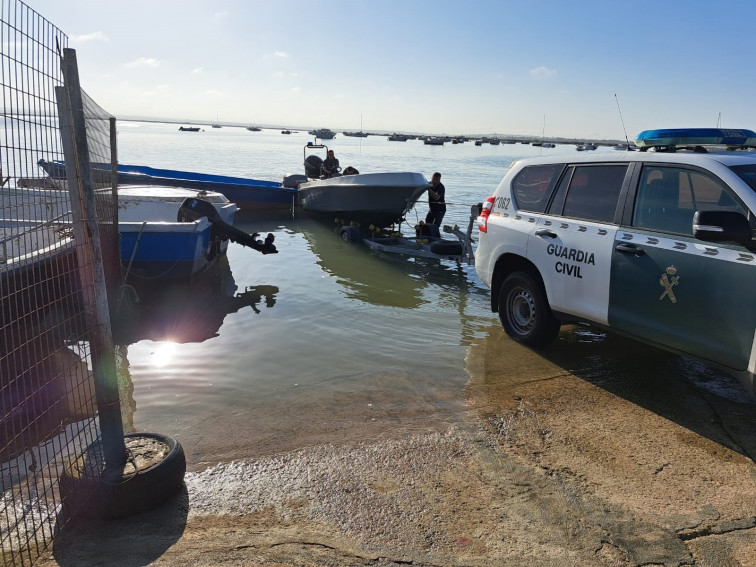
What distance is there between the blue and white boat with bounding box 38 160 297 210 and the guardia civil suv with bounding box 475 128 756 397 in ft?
47.3

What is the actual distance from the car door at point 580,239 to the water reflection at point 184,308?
4.42 meters

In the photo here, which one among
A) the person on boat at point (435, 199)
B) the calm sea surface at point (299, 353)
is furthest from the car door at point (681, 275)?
the person on boat at point (435, 199)

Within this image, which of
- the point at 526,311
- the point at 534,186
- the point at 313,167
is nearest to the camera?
the point at 534,186

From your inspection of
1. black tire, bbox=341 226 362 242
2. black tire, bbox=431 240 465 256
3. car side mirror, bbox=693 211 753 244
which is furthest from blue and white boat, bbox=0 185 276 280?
car side mirror, bbox=693 211 753 244

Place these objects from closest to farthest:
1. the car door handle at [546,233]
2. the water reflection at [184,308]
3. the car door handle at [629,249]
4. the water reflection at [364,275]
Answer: the car door handle at [629,249]
the car door handle at [546,233]
the water reflection at [184,308]
the water reflection at [364,275]

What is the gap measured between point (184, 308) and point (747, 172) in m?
7.70

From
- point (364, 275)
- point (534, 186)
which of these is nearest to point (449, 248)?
point (364, 275)

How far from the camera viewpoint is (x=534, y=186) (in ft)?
20.6

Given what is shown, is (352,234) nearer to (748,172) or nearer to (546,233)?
(546,233)

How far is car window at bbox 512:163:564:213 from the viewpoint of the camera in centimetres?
605

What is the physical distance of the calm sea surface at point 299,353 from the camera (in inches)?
193

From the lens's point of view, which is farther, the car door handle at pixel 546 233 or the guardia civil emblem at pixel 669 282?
the car door handle at pixel 546 233

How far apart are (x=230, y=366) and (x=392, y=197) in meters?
9.26

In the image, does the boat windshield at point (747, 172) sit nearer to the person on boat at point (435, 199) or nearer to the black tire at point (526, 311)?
the black tire at point (526, 311)
